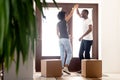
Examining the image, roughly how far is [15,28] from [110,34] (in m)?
5.11

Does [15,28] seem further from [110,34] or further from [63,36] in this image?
[110,34]

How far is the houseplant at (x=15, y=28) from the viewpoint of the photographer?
745 millimetres

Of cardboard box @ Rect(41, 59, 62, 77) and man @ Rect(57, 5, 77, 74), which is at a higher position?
man @ Rect(57, 5, 77, 74)

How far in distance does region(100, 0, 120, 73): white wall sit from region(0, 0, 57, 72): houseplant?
5.04 m

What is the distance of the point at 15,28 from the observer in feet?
2.61

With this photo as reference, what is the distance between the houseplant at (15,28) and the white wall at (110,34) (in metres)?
5.04

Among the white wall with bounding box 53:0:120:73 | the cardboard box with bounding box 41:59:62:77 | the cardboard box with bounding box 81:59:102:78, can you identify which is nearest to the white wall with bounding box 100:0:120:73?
the white wall with bounding box 53:0:120:73

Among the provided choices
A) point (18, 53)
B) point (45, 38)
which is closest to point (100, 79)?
point (45, 38)

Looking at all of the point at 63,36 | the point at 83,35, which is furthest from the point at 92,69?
the point at 63,36

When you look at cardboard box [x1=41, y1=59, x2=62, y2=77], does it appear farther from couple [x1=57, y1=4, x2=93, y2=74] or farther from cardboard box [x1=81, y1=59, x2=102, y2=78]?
cardboard box [x1=81, y1=59, x2=102, y2=78]

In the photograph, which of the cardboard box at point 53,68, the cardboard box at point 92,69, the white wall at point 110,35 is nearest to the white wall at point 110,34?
the white wall at point 110,35

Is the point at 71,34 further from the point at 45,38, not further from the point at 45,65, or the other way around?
the point at 45,65

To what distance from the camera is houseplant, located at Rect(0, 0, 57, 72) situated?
0.75m

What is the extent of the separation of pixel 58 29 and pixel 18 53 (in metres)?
4.41
